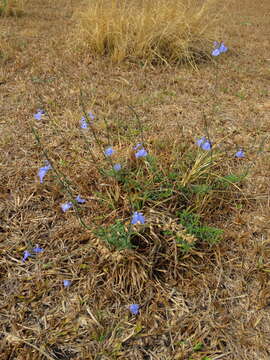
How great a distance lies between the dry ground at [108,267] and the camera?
1.09m

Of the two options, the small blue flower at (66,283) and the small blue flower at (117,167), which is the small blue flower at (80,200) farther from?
Answer: the small blue flower at (66,283)

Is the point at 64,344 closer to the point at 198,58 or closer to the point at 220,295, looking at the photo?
the point at 220,295

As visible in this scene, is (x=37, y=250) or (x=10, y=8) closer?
(x=37, y=250)

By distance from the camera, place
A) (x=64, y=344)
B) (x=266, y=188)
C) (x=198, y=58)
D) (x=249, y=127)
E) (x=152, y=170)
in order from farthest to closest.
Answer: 1. (x=198, y=58)
2. (x=249, y=127)
3. (x=266, y=188)
4. (x=152, y=170)
5. (x=64, y=344)

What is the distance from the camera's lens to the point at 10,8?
12.6 ft

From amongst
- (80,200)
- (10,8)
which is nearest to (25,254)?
(80,200)

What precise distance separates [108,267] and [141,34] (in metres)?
2.47

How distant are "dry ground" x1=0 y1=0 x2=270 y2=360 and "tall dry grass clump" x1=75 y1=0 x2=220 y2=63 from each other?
566 mm

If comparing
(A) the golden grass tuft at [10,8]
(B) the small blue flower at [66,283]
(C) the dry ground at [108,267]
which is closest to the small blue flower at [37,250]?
(C) the dry ground at [108,267]

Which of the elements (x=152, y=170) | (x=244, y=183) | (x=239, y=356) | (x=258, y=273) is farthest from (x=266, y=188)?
(x=239, y=356)

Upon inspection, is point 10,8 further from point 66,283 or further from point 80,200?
point 66,283

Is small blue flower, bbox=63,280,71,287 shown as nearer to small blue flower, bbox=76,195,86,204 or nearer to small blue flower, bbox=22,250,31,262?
small blue flower, bbox=22,250,31,262

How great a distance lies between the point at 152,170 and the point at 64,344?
0.85 m

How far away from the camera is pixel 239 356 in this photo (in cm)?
108
